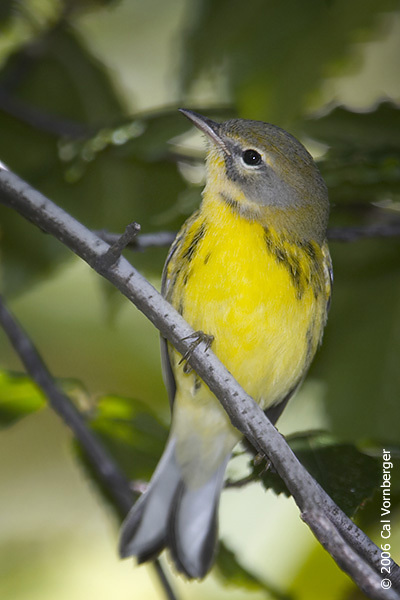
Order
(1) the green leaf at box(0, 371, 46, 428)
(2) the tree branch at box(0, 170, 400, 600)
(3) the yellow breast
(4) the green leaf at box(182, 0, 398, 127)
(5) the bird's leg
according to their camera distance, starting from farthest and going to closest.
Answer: (4) the green leaf at box(182, 0, 398, 127)
(1) the green leaf at box(0, 371, 46, 428)
(3) the yellow breast
(5) the bird's leg
(2) the tree branch at box(0, 170, 400, 600)

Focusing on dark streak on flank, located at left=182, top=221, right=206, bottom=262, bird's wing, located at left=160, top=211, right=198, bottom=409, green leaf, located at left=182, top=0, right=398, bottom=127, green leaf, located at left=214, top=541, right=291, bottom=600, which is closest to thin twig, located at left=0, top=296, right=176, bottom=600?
green leaf, located at left=214, top=541, right=291, bottom=600

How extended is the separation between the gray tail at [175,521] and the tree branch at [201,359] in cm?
73

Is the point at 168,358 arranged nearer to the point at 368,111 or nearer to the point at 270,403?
the point at 270,403

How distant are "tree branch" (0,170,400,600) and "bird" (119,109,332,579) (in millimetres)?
244

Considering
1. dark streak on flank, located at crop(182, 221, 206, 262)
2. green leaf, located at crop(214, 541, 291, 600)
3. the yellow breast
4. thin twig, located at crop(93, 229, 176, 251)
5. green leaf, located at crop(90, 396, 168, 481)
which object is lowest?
green leaf, located at crop(214, 541, 291, 600)

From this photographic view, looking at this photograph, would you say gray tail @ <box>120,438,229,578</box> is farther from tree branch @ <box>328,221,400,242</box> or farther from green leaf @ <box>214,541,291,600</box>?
tree branch @ <box>328,221,400,242</box>

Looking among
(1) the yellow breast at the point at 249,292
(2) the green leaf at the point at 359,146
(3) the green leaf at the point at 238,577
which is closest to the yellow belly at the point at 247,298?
(1) the yellow breast at the point at 249,292

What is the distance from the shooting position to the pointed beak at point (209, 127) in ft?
5.99

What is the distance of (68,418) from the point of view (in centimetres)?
185

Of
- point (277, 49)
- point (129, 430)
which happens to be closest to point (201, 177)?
point (277, 49)

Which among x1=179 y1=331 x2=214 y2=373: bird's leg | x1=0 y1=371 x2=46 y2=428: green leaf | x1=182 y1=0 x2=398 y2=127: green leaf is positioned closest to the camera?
x1=179 y1=331 x2=214 y2=373: bird's leg

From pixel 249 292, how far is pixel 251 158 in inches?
Result: 17.8

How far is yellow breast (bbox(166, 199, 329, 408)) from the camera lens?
5.58ft

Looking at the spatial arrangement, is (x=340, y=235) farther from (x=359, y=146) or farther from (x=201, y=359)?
(x=201, y=359)
